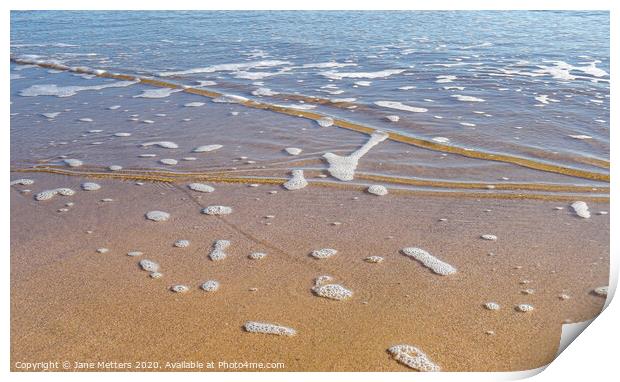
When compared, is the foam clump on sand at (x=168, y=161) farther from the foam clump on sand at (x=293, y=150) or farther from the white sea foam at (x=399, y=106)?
the white sea foam at (x=399, y=106)

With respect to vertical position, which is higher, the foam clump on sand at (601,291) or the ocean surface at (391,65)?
the ocean surface at (391,65)

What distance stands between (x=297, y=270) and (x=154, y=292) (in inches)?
20.4

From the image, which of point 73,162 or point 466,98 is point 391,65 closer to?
point 466,98

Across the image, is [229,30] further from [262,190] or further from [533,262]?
[533,262]

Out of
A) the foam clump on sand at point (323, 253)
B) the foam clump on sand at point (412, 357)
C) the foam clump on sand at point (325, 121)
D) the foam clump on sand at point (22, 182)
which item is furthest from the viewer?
the foam clump on sand at point (325, 121)

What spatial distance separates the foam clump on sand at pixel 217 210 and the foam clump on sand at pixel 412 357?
1082mm

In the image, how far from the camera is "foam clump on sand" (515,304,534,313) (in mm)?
1896

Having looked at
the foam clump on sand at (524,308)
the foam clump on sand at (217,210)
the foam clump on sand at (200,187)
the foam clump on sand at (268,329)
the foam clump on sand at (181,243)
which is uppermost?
the foam clump on sand at (200,187)

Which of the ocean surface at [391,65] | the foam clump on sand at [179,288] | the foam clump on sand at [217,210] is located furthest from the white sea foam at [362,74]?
the foam clump on sand at [179,288]

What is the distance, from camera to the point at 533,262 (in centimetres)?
215

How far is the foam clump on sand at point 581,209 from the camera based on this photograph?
248 centimetres

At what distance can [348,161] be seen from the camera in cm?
312

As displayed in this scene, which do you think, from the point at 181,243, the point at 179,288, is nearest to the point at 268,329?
the point at 179,288

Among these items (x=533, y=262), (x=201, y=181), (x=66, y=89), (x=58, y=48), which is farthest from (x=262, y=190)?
(x=58, y=48)
